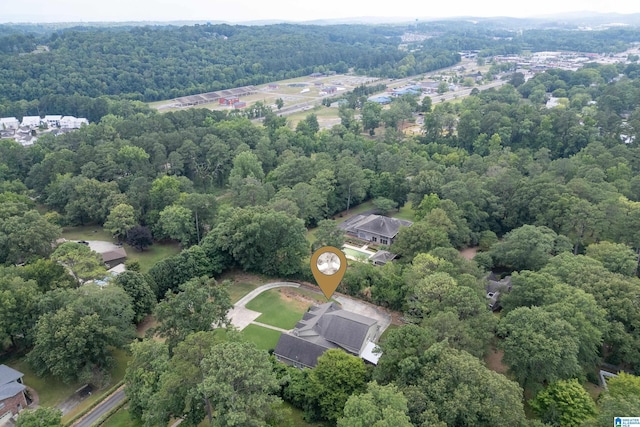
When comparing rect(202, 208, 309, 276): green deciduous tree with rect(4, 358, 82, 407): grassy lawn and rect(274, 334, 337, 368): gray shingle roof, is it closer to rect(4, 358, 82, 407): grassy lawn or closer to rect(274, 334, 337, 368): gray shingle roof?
rect(274, 334, 337, 368): gray shingle roof

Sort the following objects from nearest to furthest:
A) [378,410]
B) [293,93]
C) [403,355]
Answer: [378,410], [403,355], [293,93]

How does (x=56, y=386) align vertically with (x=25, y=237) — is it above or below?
below

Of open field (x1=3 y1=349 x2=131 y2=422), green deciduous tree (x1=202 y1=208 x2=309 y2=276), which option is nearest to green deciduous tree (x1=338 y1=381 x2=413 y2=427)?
open field (x1=3 y1=349 x2=131 y2=422)

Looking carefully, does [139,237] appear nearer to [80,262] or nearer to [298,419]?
[80,262]

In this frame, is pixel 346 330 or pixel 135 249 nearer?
pixel 346 330

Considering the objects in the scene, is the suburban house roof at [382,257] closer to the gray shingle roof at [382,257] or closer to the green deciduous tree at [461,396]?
the gray shingle roof at [382,257]

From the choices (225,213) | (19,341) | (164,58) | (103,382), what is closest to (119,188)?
(225,213)

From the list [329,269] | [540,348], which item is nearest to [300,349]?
[329,269]
